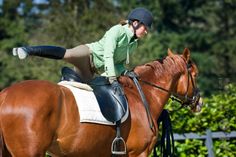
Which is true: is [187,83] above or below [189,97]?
above

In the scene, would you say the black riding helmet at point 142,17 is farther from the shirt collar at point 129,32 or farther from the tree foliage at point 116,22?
the tree foliage at point 116,22

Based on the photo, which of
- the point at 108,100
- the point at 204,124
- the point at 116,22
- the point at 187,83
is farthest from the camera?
the point at 116,22

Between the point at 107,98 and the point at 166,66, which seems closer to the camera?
the point at 107,98

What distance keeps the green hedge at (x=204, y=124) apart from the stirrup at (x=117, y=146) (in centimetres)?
321

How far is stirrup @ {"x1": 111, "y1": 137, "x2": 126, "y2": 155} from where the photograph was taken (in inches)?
247

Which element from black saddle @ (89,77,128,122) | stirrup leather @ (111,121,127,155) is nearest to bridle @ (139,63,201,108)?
black saddle @ (89,77,128,122)

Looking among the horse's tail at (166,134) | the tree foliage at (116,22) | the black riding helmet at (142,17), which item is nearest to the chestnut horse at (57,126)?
the horse's tail at (166,134)

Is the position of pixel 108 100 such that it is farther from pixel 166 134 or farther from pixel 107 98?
pixel 166 134

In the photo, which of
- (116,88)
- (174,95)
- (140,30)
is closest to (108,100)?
(116,88)

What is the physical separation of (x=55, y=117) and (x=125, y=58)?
1539 millimetres

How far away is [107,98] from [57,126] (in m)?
0.78

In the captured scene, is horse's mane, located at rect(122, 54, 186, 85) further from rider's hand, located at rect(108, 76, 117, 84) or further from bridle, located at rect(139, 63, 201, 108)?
rider's hand, located at rect(108, 76, 117, 84)

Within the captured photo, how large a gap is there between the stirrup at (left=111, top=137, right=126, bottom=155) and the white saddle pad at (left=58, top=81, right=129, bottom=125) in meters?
0.23

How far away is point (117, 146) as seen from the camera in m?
6.30
